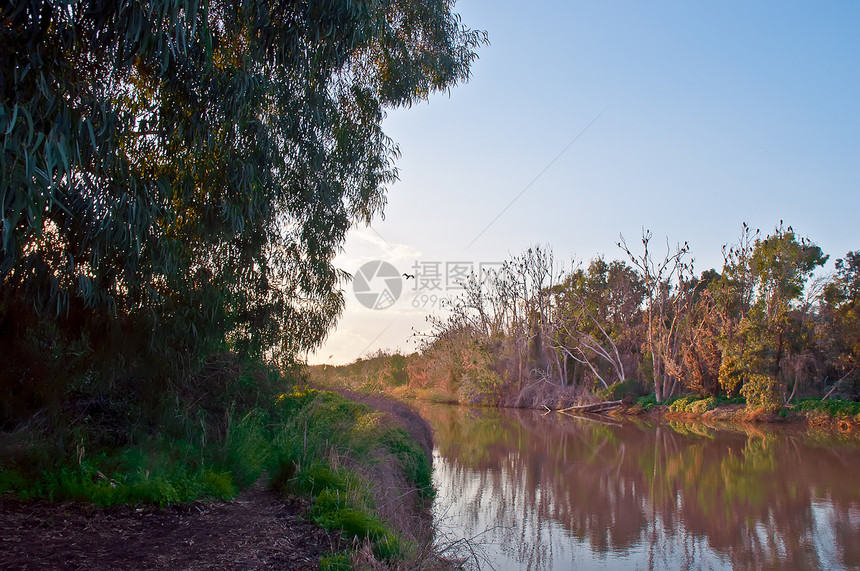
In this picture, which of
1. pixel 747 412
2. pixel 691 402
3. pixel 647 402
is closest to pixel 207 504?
pixel 747 412

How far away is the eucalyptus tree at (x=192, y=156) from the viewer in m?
3.98

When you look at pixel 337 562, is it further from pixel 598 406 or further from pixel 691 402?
pixel 598 406

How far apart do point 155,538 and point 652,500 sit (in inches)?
379

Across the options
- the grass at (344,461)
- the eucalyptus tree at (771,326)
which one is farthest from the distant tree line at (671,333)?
the grass at (344,461)

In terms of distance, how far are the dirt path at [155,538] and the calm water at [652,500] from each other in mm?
2203

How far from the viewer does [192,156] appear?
5.98 m

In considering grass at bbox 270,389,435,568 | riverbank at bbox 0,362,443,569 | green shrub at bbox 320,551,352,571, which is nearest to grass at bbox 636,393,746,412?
→ grass at bbox 270,389,435,568

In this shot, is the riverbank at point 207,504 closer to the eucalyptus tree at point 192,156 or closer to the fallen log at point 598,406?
the eucalyptus tree at point 192,156

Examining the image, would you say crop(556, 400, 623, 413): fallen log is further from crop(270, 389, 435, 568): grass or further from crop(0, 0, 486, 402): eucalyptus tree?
crop(0, 0, 486, 402): eucalyptus tree

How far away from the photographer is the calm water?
8.65 metres

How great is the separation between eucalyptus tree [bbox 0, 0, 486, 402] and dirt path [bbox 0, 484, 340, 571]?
63.6 inches

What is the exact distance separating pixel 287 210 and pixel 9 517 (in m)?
4.72

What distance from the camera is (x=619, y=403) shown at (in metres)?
31.6

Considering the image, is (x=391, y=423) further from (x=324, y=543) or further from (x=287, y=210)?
(x=324, y=543)
